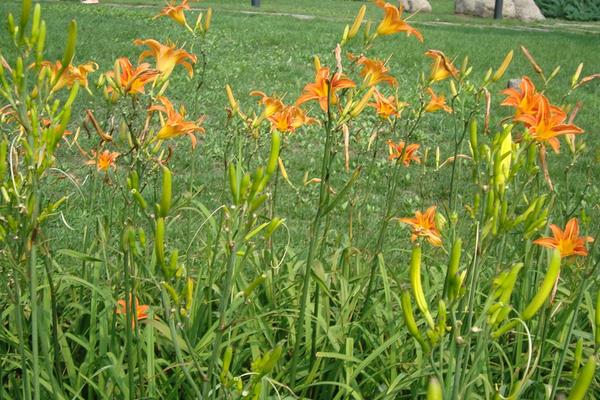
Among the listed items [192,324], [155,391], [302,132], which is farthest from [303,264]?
[302,132]

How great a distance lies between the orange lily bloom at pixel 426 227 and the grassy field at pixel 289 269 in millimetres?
69

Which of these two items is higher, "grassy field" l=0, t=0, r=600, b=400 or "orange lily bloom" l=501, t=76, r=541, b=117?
"orange lily bloom" l=501, t=76, r=541, b=117

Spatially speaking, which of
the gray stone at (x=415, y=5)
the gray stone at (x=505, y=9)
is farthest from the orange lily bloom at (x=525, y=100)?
the gray stone at (x=415, y=5)

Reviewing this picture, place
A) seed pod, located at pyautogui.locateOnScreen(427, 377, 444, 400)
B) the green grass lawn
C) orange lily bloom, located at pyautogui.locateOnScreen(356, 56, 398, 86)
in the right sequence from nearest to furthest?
seed pod, located at pyautogui.locateOnScreen(427, 377, 444, 400) → orange lily bloom, located at pyautogui.locateOnScreen(356, 56, 398, 86) → the green grass lawn

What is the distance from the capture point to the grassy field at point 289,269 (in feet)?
5.30

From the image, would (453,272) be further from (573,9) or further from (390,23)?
(573,9)

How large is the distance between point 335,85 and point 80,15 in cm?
1036

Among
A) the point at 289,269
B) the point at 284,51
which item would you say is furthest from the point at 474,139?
the point at 284,51

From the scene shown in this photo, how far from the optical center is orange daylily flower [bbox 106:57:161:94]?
1.80 metres

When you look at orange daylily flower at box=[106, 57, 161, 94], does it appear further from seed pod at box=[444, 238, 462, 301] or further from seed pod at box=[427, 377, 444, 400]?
seed pod at box=[427, 377, 444, 400]

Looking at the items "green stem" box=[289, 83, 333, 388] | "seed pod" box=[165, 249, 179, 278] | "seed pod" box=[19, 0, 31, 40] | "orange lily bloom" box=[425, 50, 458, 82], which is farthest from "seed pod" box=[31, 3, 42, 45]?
"orange lily bloom" box=[425, 50, 458, 82]

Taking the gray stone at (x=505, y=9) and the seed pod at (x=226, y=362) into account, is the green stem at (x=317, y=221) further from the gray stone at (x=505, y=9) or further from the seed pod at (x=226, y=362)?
the gray stone at (x=505, y=9)

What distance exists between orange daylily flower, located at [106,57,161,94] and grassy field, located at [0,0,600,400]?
77 mm

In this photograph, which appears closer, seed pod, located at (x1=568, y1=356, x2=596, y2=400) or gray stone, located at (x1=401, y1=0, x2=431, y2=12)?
seed pod, located at (x1=568, y1=356, x2=596, y2=400)
